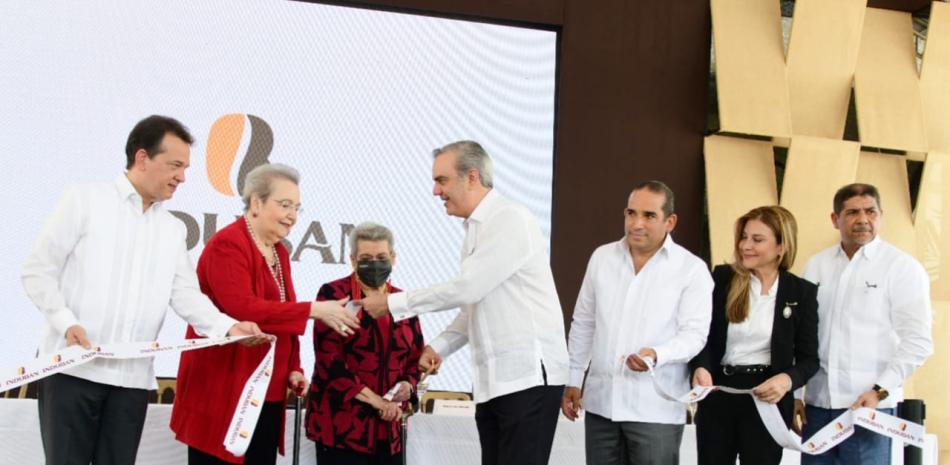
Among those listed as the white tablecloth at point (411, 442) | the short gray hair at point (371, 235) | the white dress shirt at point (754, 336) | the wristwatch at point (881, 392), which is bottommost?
the white tablecloth at point (411, 442)

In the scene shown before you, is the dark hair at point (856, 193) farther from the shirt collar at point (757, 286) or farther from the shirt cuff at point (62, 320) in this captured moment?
the shirt cuff at point (62, 320)

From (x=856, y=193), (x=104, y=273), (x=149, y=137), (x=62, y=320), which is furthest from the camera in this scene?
(x=856, y=193)

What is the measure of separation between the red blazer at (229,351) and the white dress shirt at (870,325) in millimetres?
2107

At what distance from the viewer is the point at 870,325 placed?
3.91 metres

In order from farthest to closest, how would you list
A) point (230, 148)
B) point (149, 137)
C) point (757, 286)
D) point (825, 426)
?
1. point (230, 148)
2. point (825, 426)
3. point (757, 286)
4. point (149, 137)

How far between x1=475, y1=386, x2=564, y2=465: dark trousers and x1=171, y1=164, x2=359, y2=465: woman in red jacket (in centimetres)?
71

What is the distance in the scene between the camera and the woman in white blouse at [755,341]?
11.6 ft

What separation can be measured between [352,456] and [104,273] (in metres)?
1.17

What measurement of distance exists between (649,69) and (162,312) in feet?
13.3

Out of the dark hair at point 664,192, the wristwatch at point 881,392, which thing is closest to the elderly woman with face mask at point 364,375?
the dark hair at point 664,192

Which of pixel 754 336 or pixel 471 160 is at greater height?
pixel 471 160

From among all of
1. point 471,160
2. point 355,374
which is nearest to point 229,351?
point 355,374

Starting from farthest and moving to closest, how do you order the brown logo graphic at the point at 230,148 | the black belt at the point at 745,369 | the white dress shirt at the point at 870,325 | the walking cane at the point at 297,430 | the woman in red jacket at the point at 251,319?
the brown logo graphic at the point at 230,148, the walking cane at the point at 297,430, the white dress shirt at the point at 870,325, the black belt at the point at 745,369, the woman in red jacket at the point at 251,319

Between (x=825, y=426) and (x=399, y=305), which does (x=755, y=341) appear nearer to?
(x=825, y=426)
